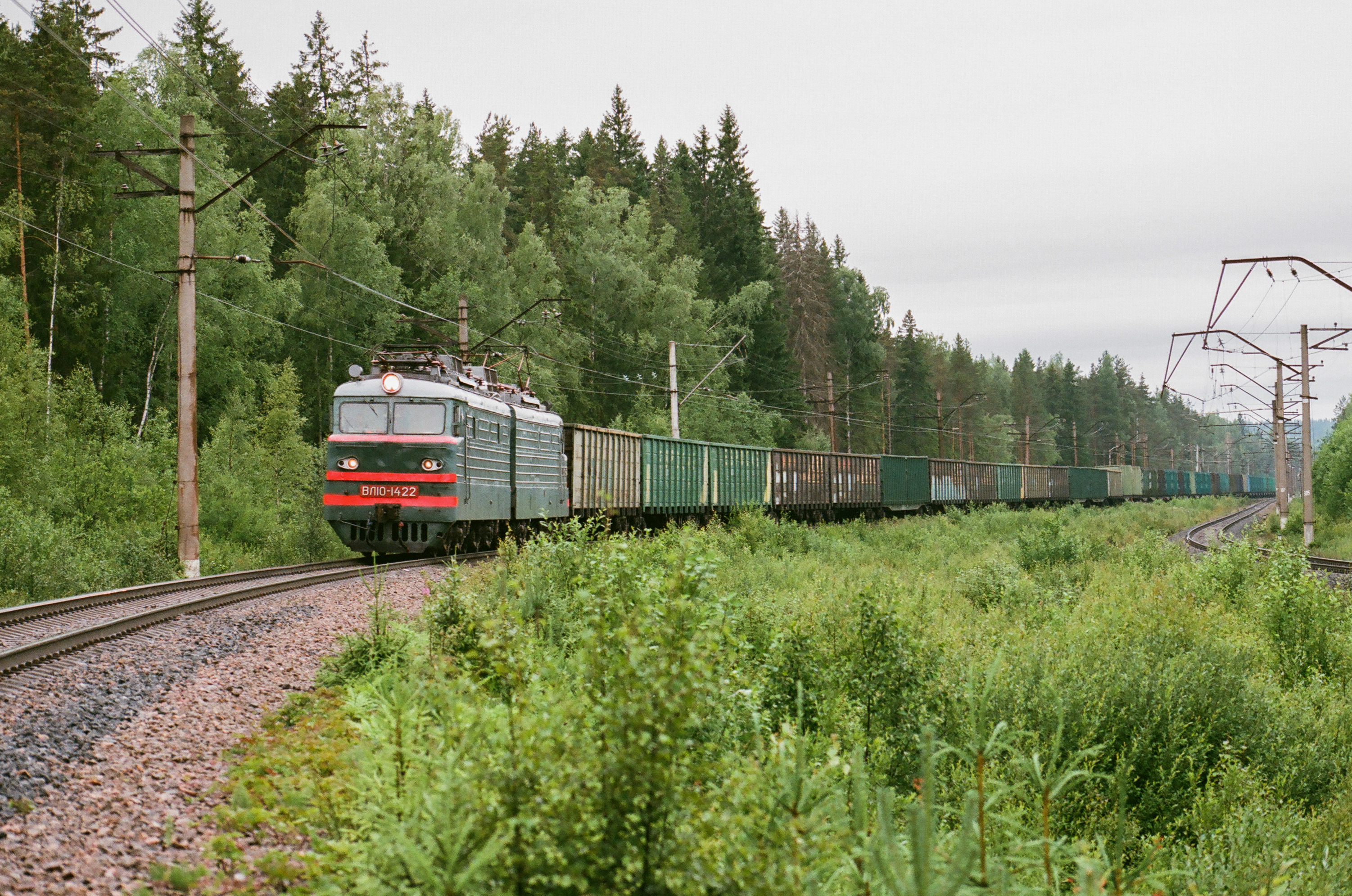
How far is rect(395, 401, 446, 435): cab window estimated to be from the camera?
1731cm

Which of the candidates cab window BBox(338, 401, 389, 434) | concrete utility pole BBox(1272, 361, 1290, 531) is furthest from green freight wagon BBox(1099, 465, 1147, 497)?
cab window BBox(338, 401, 389, 434)

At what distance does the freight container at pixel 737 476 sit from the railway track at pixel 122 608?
1408 centimetres

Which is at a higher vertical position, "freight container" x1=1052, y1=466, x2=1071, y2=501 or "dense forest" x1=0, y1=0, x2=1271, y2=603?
"dense forest" x1=0, y1=0, x2=1271, y2=603

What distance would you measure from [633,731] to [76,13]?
47.6 meters

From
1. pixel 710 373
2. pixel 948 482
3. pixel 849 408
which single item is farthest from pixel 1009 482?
pixel 849 408

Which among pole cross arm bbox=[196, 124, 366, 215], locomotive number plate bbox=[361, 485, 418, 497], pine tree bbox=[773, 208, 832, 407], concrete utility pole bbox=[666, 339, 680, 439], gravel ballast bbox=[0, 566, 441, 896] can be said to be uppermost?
pine tree bbox=[773, 208, 832, 407]

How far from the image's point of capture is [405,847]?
312 cm

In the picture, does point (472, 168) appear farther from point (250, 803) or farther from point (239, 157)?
point (250, 803)

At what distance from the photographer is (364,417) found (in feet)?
58.3

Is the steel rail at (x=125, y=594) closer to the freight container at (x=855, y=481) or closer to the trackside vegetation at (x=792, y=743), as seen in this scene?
the trackside vegetation at (x=792, y=743)

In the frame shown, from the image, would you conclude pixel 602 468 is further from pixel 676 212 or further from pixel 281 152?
pixel 676 212

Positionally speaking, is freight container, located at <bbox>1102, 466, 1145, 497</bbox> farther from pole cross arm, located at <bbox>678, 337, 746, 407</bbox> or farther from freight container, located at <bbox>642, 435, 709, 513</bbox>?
freight container, located at <bbox>642, 435, 709, 513</bbox>

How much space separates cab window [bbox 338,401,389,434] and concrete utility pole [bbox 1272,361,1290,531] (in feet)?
116

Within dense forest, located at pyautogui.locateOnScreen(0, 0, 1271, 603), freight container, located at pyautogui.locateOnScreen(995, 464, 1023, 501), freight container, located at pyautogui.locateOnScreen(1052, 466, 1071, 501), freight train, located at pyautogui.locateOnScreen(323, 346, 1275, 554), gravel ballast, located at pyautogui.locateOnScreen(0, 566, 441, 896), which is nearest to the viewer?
gravel ballast, located at pyautogui.locateOnScreen(0, 566, 441, 896)
